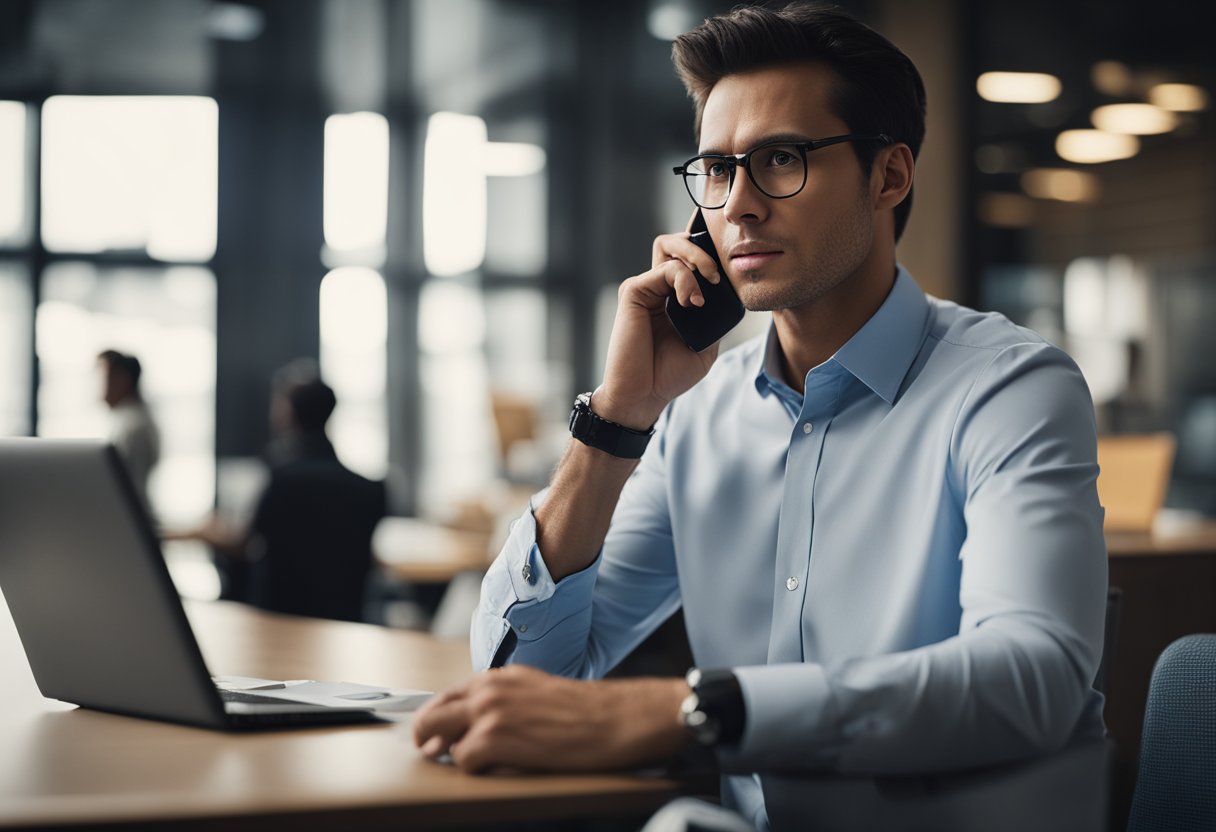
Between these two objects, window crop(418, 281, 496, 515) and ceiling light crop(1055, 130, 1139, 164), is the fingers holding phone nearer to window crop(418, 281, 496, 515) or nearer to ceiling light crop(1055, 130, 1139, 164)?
ceiling light crop(1055, 130, 1139, 164)

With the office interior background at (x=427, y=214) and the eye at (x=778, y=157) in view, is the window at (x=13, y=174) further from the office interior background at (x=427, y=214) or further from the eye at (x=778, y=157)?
the eye at (x=778, y=157)

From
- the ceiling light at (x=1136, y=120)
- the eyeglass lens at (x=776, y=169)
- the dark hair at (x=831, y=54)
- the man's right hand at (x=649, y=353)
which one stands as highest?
the ceiling light at (x=1136, y=120)

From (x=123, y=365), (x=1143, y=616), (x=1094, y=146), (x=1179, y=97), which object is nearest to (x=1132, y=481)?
(x=1143, y=616)

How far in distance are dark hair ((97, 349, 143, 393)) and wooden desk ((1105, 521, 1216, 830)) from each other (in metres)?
5.24

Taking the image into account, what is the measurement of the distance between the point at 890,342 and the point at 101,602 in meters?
0.95

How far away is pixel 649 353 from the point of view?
61.3 inches

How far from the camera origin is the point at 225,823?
87cm

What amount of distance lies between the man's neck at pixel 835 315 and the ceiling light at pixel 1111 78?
535 cm

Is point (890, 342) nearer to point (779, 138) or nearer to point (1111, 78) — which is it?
point (779, 138)

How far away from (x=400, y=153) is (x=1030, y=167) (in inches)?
203

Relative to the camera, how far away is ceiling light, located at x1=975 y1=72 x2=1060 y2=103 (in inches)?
214

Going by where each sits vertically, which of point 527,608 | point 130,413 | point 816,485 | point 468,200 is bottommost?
point 130,413

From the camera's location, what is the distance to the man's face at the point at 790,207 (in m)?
1.47

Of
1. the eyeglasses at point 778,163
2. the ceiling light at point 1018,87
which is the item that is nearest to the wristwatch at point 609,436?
the eyeglasses at point 778,163
